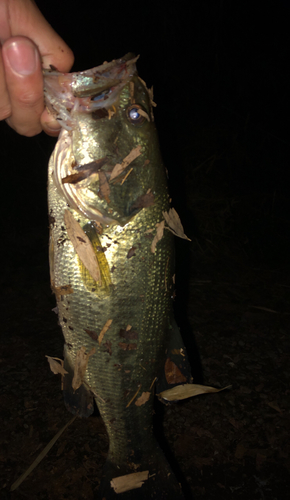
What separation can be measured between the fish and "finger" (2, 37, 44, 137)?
6 cm

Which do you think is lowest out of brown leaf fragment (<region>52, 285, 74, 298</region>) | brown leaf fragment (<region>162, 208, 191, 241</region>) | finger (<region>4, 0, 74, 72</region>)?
brown leaf fragment (<region>52, 285, 74, 298</region>)

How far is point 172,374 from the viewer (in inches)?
63.0

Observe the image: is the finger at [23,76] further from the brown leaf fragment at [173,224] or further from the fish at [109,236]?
the brown leaf fragment at [173,224]

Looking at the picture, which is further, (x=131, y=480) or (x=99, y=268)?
(x=131, y=480)

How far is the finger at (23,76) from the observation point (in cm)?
133

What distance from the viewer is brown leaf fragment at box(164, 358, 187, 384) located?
159 cm

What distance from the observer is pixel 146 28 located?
643 centimetres

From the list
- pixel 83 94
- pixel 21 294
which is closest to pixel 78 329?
pixel 83 94

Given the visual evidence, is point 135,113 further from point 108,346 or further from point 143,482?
point 143,482

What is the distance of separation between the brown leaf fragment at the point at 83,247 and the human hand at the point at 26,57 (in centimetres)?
59

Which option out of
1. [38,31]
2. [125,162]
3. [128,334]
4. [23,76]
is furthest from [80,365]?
[38,31]

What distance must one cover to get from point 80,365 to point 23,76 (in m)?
1.32

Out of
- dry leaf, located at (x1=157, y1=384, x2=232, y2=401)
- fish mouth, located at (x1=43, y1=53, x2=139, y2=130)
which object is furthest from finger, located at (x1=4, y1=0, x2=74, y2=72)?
dry leaf, located at (x1=157, y1=384, x2=232, y2=401)

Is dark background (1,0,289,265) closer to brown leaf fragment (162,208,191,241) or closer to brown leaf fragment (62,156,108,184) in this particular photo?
brown leaf fragment (162,208,191,241)
